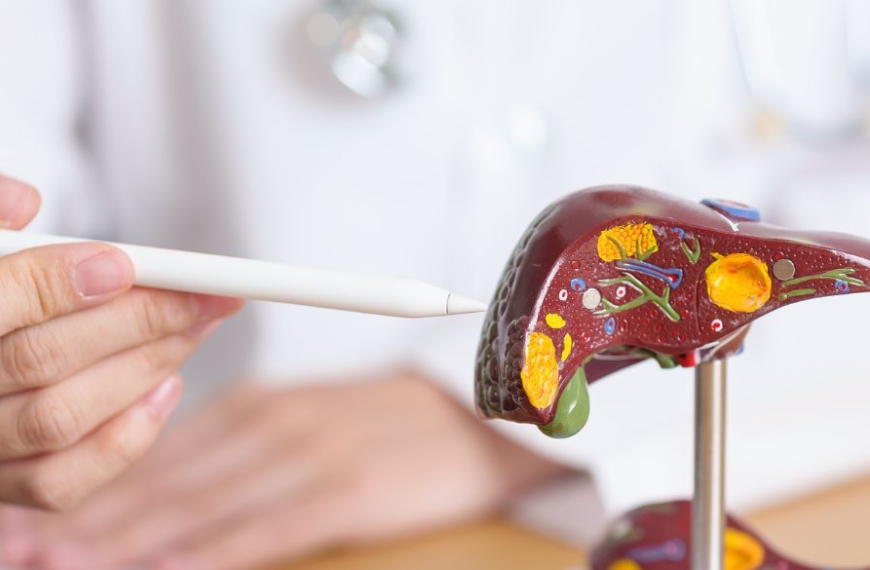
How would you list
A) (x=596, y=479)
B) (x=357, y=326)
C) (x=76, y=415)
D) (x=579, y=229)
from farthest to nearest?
(x=357, y=326), (x=596, y=479), (x=76, y=415), (x=579, y=229)

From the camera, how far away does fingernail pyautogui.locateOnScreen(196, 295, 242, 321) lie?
36 centimetres

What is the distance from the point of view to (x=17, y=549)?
1.69ft

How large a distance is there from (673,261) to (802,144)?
442mm

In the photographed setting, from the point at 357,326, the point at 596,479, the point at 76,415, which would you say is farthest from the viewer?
the point at 357,326

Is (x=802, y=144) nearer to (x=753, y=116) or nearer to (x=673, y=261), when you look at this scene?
(x=753, y=116)

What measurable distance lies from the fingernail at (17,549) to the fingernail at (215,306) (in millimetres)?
213

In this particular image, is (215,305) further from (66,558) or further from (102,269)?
(66,558)

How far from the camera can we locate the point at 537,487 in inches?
21.0

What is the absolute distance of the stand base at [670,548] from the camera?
32 centimetres

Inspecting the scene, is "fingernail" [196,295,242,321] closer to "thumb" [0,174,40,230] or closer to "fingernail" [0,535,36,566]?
"thumb" [0,174,40,230]

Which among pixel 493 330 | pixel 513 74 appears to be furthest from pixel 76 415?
pixel 513 74

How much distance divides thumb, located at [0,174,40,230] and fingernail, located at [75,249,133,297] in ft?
0.21

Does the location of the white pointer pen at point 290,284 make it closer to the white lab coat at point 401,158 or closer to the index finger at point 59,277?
the index finger at point 59,277

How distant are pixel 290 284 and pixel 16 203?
13 centimetres
